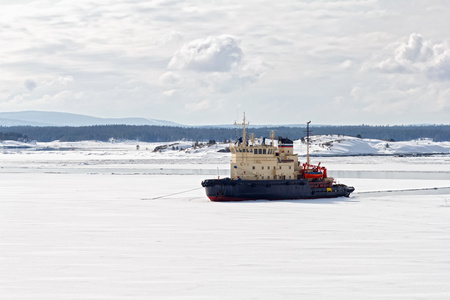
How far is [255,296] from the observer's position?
1149 cm

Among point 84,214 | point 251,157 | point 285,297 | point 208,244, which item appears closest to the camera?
point 285,297

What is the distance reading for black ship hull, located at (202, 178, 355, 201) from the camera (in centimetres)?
3462

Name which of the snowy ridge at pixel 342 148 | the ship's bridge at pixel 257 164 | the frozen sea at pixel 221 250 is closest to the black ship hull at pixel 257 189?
the ship's bridge at pixel 257 164

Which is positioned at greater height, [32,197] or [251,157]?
[251,157]

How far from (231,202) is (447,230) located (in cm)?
1549

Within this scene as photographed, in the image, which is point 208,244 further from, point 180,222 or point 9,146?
point 9,146

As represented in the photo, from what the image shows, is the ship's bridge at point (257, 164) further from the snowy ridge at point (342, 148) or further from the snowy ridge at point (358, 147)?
the snowy ridge at point (358, 147)

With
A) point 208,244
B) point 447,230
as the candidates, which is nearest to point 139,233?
point 208,244

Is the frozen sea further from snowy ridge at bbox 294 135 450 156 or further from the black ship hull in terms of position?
snowy ridge at bbox 294 135 450 156

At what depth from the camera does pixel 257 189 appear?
116ft

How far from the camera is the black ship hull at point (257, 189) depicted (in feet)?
114

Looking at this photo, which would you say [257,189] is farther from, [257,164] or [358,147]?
[358,147]

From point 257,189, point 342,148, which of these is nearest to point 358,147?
point 342,148

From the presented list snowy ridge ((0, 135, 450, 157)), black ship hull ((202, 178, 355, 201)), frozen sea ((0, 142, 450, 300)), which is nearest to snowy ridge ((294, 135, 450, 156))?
snowy ridge ((0, 135, 450, 157))
